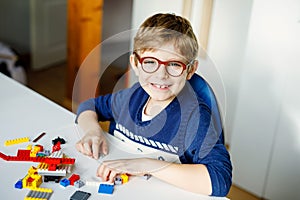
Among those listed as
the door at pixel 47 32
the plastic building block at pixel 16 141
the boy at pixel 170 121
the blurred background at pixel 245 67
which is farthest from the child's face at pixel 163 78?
the door at pixel 47 32

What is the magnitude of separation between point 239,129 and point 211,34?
572 mm

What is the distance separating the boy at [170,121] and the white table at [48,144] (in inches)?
1.0

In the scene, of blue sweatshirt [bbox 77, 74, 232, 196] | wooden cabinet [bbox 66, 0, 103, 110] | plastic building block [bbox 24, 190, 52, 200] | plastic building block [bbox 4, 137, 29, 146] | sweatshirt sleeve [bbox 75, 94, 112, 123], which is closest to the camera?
plastic building block [bbox 24, 190, 52, 200]

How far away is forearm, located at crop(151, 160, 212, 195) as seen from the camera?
1.04 m

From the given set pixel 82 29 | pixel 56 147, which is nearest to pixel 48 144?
pixel 56 147

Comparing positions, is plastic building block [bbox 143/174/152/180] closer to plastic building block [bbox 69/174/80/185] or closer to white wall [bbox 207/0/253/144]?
plastic building block [bbox 69/174/80/185]

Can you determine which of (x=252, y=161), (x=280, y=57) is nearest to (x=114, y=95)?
(x=280, y=57)

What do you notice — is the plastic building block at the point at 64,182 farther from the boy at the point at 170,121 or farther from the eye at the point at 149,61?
the eye at the point at 149,61

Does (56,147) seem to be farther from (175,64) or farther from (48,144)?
(175,64)

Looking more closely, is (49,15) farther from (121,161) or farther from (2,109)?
(121,161)

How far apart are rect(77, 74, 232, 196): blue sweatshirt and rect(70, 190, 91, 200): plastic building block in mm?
230

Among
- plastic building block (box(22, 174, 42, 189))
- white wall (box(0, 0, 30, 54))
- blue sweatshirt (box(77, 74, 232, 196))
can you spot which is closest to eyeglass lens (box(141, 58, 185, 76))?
blue sweatshirt (box(77, 74, 232, 196))

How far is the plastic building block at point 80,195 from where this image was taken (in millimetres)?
984

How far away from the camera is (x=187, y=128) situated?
110cm
